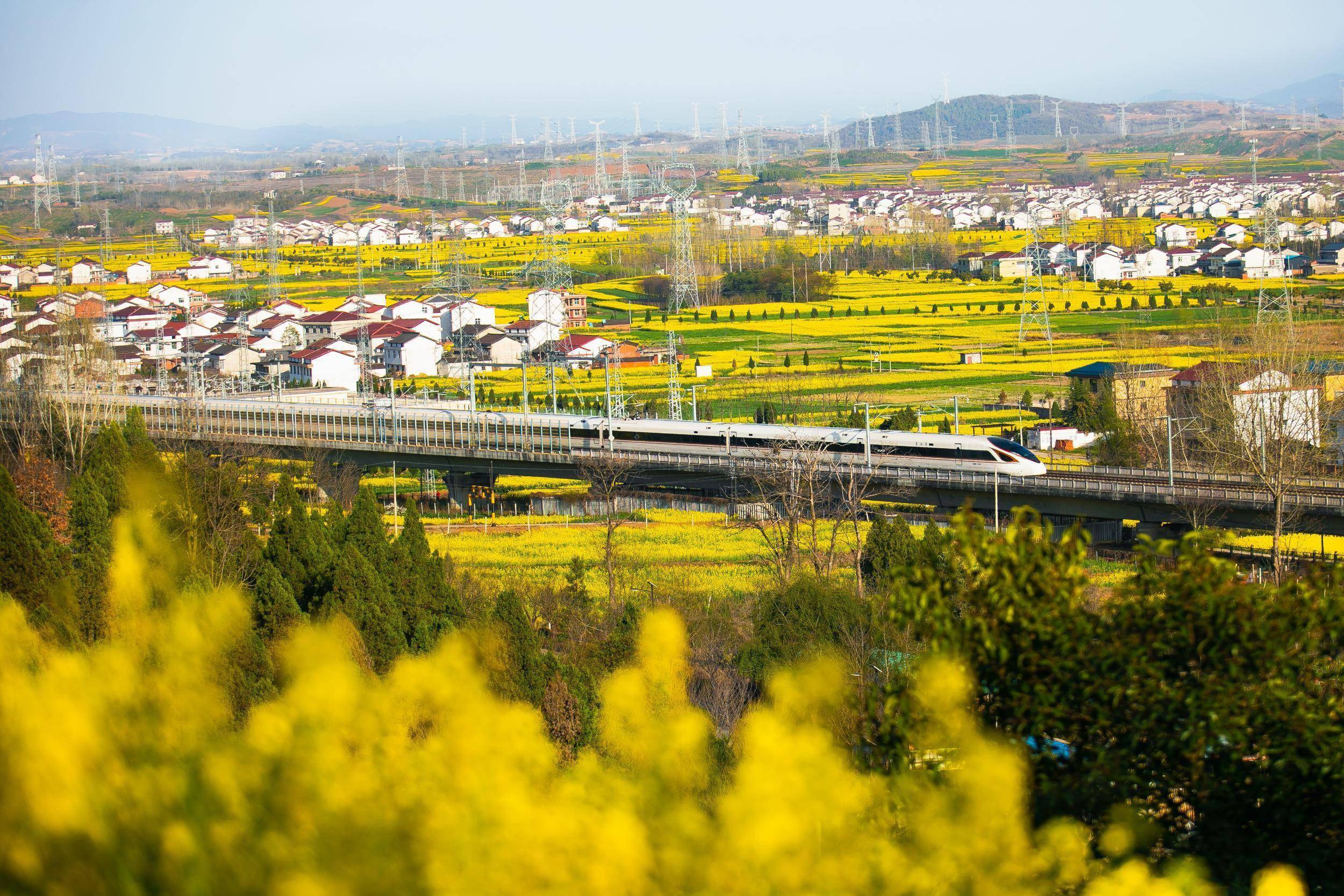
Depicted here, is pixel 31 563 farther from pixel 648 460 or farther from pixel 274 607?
pixel 648 460

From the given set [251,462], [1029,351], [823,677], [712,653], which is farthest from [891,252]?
[823,677]

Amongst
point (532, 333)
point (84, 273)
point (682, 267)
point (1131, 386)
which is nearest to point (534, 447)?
point (1131, 386)

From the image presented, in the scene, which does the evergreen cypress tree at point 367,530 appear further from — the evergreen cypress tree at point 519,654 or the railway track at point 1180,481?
the railway track at point 1180,481

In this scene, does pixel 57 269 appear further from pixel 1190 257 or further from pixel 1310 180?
pixel 1310 180

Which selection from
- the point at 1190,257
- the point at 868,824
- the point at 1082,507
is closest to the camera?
the point at 868,824

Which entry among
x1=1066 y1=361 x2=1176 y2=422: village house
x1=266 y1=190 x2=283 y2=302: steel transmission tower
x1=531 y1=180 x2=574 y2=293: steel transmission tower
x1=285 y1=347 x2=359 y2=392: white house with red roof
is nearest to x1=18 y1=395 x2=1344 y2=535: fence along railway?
x1=285 y1=347 x2=359 y2=392: white house with red roof

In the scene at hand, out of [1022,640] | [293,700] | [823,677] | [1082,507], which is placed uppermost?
[1022,640]
